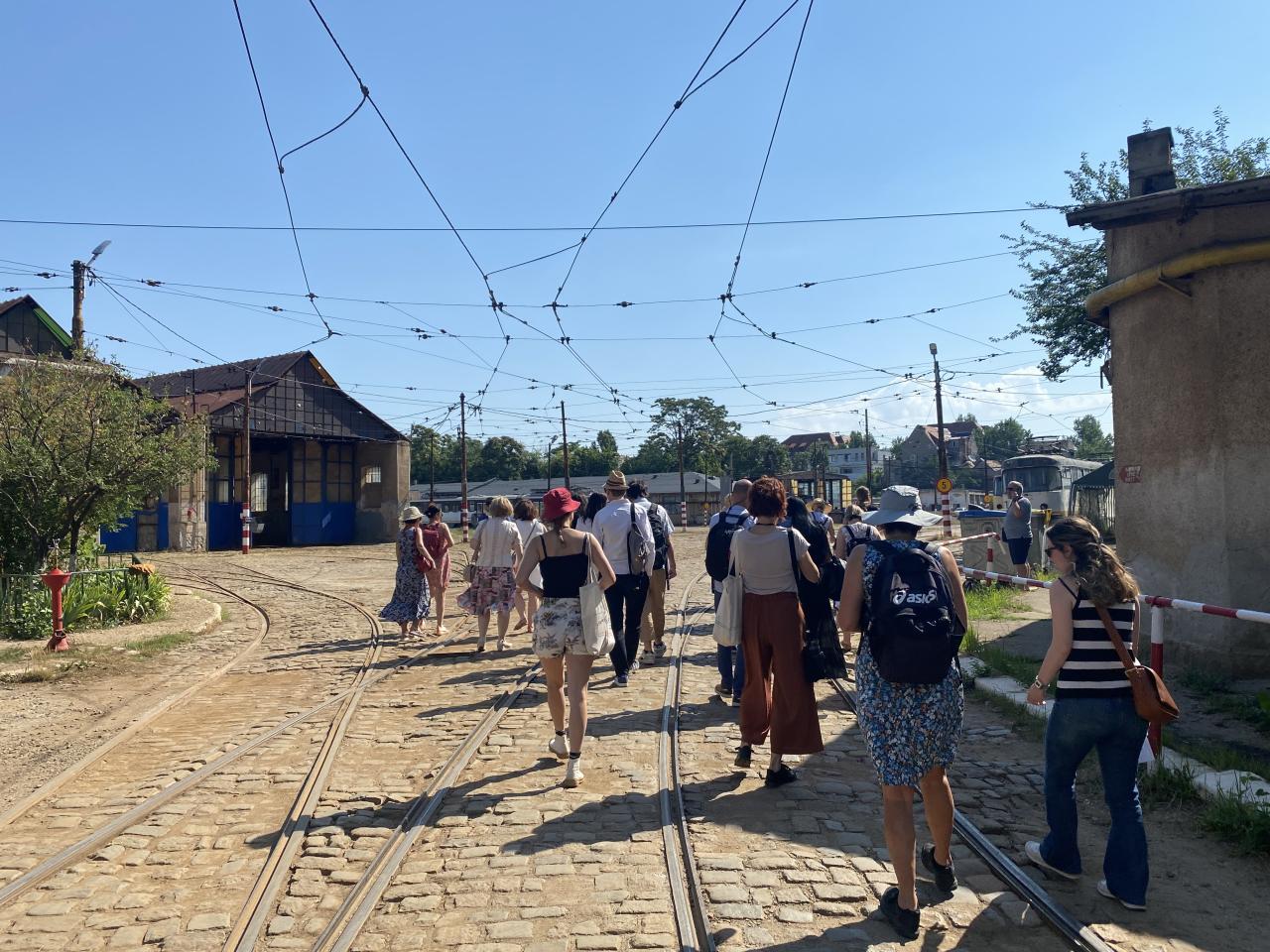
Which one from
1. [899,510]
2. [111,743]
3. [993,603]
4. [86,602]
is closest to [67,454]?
[86,602]

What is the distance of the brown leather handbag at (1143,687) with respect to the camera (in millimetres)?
3916

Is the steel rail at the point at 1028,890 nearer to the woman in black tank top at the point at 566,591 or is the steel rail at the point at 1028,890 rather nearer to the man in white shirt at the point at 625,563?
the woman in black tank top at the point at 566,591

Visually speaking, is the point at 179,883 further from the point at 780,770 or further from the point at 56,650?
the point at 56,650

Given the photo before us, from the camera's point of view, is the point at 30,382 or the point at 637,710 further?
the point at 30,382

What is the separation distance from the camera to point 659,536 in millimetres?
9578

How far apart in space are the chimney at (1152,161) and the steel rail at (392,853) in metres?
9.04

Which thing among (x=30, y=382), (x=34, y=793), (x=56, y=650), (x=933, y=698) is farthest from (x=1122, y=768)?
(x=30, y=382)

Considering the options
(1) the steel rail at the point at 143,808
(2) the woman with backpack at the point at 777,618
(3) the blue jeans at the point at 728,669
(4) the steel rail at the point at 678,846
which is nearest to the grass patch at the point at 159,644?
(1) the steel rail at the point at 143,808

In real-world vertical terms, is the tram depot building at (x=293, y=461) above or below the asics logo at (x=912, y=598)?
above

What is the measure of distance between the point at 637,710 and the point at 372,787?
8.35ft

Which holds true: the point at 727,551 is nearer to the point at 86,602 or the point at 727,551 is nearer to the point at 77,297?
the point at 86,602

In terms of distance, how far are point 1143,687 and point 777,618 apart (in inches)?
83.4

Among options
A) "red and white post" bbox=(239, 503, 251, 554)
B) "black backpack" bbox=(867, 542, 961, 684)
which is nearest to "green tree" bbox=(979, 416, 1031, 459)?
"red and white post" bbox=(239, 503, 251, 554)

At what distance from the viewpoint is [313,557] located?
29422 mm
